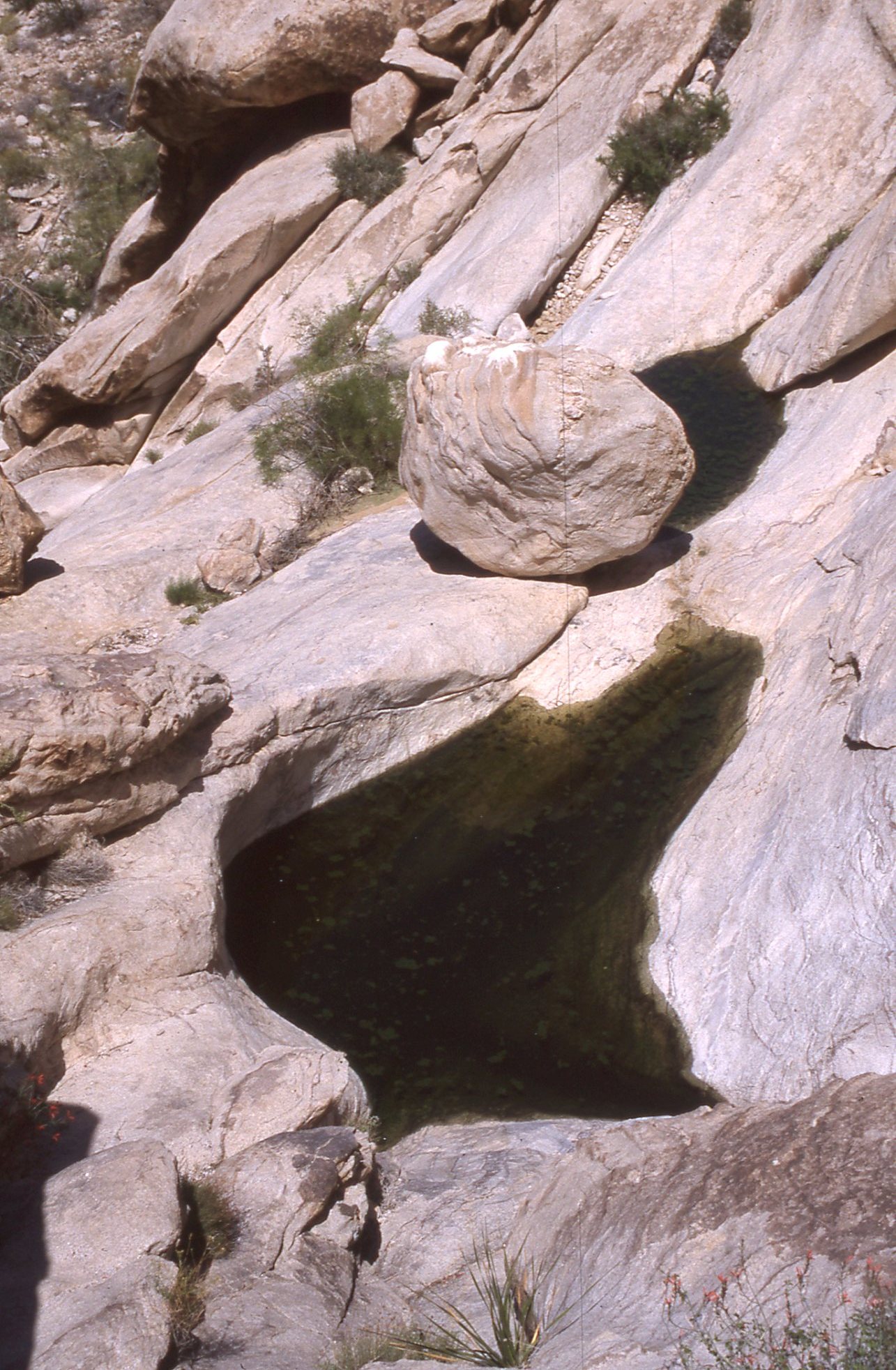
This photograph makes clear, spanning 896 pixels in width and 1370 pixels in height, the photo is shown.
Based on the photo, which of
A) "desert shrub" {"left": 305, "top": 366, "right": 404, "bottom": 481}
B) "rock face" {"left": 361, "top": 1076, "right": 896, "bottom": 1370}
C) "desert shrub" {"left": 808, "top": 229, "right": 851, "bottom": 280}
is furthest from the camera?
"desert shrub" {"left": 808, "top": 229, "right": 851, "bottom": 280}

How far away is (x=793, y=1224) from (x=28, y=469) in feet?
63.8

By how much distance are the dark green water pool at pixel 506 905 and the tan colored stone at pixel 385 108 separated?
13157 mm

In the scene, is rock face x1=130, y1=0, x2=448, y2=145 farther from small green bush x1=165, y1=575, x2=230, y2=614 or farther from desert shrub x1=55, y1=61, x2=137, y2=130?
small green bush x1=165, y1=575, x2=230, y2=614

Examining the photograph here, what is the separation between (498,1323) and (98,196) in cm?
2769

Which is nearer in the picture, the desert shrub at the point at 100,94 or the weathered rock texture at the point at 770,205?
the weathered rock texture at the point at 770,205

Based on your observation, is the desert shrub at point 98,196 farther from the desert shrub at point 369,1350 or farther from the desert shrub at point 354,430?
the desert shrub at point 369,1350

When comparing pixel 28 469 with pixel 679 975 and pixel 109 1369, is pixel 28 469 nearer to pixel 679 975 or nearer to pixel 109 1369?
pixel 679 975

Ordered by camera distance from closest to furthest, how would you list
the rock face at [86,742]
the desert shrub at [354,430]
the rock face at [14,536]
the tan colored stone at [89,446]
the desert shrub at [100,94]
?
1. the rock face at [86,742]
2. the rock face at [14,536]
3. the desert shrub at [354,430]
4. the tan colored stone at [89,446]
5. the desert shrub at [100,94]

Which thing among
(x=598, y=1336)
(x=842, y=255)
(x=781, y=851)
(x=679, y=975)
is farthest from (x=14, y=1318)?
(x=842, y=255)

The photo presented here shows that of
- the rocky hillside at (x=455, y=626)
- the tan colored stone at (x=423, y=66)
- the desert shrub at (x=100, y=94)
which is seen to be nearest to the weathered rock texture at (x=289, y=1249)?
the rocky hillside at (x=455, y=626)

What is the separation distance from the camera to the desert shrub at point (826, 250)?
14.0 metres

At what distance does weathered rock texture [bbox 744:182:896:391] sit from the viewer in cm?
1096

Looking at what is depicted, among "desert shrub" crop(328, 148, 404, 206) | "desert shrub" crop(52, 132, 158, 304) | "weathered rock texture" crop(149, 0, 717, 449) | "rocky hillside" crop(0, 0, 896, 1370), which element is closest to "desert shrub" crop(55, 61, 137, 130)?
"desert shrub" crop(52, 132, 158, 304)

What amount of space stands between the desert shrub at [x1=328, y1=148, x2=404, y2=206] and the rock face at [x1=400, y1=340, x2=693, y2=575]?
1005cm
